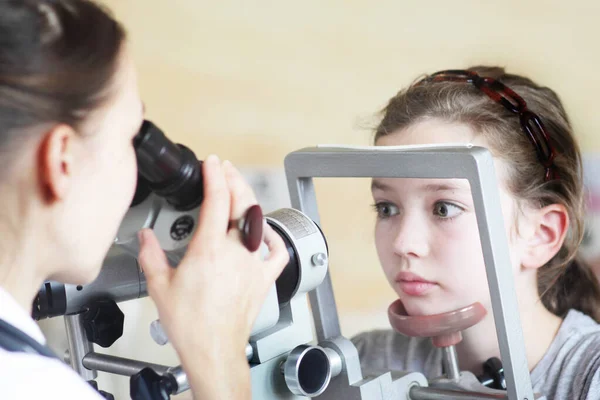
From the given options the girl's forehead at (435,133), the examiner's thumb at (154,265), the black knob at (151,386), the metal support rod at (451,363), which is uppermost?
the girl's forehead at (435,133)

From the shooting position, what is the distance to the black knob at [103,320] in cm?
83

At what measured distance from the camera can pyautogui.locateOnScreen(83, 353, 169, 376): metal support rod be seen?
80 cm

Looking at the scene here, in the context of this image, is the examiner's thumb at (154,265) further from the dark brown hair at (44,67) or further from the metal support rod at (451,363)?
the metal support rod at (451,363)

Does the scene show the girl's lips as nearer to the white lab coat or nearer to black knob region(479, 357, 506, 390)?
black knob region(479, 357, 506, 390)

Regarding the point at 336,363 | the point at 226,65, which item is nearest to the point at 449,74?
the point at 336,363

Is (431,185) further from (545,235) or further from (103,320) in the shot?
(103,320)

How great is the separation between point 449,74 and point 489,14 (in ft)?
2.01

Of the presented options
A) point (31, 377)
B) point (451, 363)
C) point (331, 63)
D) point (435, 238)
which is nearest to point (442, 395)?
point (451, 363)

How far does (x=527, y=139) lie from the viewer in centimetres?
105

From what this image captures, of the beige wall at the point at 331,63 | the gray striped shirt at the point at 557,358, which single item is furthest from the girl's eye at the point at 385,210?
the beige wall at the point at 331,63

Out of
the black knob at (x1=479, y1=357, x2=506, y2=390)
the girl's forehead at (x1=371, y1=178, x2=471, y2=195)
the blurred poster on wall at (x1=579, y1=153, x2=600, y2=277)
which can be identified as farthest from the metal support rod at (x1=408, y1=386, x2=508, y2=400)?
the blurred poster on wall at (x1=579, y1=153, x2=600, y2=277)

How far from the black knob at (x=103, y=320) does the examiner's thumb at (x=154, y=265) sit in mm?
Answer: 193

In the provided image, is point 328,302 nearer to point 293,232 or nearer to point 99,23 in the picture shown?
point 293,232

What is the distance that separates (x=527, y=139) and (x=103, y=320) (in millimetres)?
628
